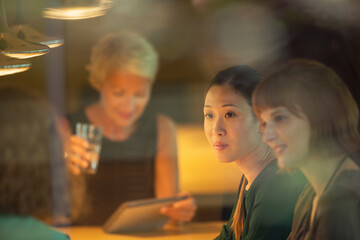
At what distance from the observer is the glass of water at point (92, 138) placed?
172cm

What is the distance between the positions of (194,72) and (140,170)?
2.29 ft

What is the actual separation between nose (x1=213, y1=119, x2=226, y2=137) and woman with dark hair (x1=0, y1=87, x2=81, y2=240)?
533 mm

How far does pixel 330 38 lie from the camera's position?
1231 mm

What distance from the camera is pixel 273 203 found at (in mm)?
970

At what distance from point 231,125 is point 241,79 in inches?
3.3

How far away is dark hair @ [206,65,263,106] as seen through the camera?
979mm

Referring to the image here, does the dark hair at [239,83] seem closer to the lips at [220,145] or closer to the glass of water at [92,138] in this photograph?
the lips at [220,145]

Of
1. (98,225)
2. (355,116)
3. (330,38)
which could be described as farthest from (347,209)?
(98,225)

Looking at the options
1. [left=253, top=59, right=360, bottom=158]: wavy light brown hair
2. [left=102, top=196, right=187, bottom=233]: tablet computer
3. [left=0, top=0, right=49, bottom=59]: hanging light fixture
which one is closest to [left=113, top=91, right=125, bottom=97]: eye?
[left=102, top=196, right=187, bottom=233]: tablet computer

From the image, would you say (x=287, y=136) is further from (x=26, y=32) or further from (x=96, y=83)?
(x=96, y=83)

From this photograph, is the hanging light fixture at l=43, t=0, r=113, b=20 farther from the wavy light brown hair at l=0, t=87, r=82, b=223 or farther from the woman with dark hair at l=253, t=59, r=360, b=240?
the woman with dark hair at l=253, t=59, r=360, b=240

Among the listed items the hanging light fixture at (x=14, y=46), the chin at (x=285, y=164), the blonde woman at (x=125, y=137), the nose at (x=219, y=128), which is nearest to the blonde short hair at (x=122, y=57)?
the blonde woman at (x=125, y=137)

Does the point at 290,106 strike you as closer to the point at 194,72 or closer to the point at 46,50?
the point at 194,72

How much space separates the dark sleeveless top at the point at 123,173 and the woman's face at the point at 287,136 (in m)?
0.86
